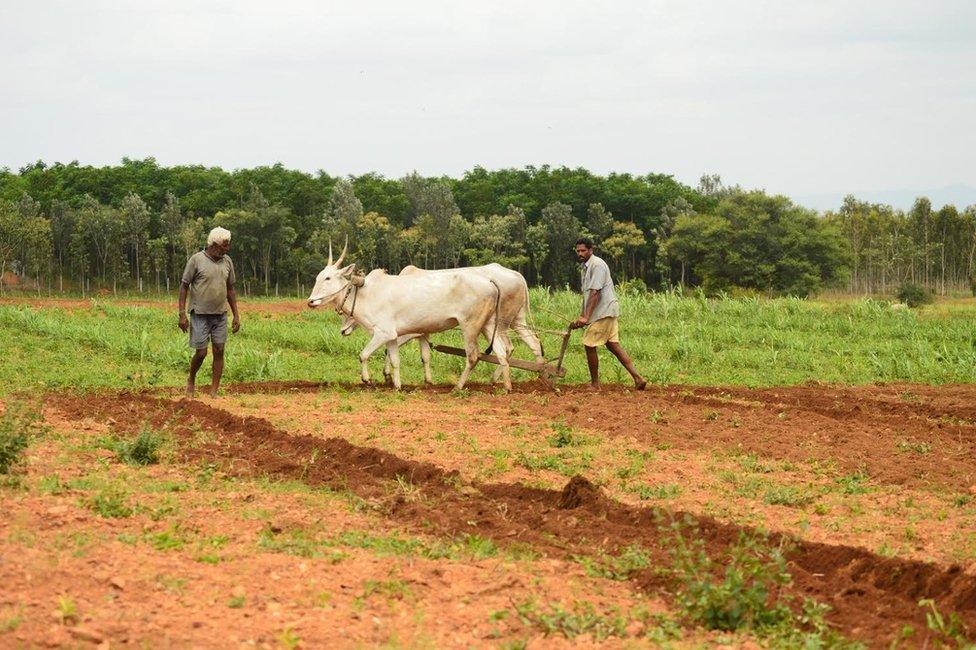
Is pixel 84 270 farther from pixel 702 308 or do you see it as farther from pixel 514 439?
pixel 514 439

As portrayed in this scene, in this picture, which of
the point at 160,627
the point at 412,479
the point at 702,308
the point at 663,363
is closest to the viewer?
the point at 160,627

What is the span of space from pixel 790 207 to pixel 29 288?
145 ft

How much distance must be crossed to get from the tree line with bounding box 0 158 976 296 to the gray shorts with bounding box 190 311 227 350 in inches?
1450

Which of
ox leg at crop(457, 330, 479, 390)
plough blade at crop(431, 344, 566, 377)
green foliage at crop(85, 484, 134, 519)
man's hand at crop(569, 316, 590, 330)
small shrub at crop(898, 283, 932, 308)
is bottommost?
small shrub at crop(898, 283, 932, 308)

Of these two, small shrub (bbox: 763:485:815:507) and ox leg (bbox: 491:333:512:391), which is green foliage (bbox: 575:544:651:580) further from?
ox leg (bbox: 491:333:512:391)

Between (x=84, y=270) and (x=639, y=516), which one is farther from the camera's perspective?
(x=84, y=270)

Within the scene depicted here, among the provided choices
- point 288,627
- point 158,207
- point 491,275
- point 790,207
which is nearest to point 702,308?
point 491,275

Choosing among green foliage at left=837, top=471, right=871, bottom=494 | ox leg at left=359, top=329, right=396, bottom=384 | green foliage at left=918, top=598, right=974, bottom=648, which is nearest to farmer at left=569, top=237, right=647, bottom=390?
ox leg at left=359, top=329, right=396, bottom=384

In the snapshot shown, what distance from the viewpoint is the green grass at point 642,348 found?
15.7 m

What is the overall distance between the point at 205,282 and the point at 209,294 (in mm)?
139

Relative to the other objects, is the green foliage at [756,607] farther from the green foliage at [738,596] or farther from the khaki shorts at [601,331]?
the khaki shorts at [601,331]

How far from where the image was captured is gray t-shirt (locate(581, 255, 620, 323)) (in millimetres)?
13461

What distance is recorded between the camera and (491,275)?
46.3ft

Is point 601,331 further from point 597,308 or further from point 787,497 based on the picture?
point 787,497
